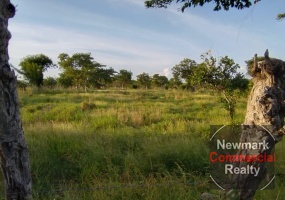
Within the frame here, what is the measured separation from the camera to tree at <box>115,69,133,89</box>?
5525cm

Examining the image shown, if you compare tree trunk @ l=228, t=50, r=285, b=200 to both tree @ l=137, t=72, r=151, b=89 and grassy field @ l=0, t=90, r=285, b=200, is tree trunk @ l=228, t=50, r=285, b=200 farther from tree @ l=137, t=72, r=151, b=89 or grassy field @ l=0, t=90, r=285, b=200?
tree @ l=137, t=72, r=151, b=89

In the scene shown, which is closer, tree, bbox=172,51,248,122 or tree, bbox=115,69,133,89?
tree, bbox=172,51,248,122

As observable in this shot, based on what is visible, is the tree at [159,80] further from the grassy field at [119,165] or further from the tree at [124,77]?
the grassy field at [119,165]

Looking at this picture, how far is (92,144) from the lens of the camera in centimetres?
560

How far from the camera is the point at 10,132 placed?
2.24 meters

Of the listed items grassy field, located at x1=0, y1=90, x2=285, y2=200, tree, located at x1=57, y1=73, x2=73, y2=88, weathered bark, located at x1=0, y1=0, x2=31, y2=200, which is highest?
tree, located at x1=57, y1=73, x2=73, y2=88

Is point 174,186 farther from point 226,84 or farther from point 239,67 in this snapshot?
point 239,67

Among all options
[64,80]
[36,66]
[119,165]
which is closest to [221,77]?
[119,165]

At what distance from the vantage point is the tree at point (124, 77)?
5525 cm

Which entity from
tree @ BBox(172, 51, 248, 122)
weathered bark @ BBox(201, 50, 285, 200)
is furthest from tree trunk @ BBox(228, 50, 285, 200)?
tree @ BBox(172, 51, 248, 122)

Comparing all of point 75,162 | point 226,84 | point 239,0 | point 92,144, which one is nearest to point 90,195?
point 75,162

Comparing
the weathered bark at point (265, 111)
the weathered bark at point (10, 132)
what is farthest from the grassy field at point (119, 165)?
the weathered bark at point (265, 111)

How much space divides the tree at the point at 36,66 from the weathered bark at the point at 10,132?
2823 cm

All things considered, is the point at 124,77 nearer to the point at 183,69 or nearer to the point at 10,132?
the point at 183,69
